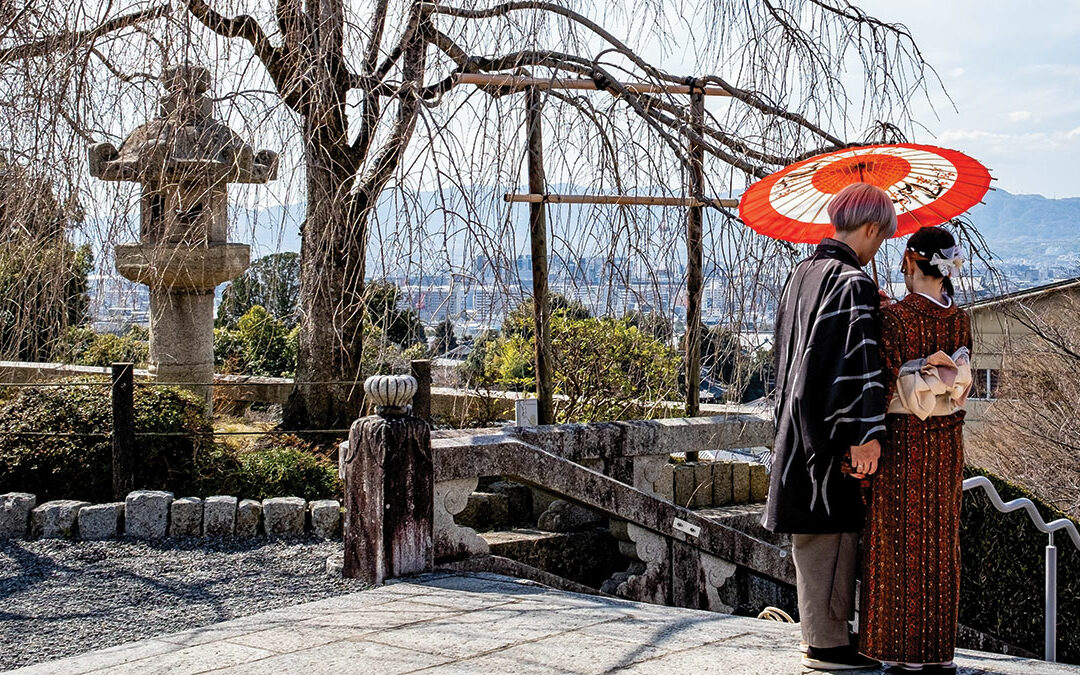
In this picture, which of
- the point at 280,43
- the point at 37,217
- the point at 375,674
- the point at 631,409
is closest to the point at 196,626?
the point at 375,674

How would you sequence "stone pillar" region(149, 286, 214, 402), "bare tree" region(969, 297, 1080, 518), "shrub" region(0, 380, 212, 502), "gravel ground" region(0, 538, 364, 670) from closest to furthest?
"gravel ground" region(0, 538, 364, 670), "shrub" region(0, 380, 212, 502), "stone pillar" region(149, 286, 214, 402), "bare tree" region(969, 297, 1080, 518)

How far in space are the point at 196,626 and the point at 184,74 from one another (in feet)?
8.16

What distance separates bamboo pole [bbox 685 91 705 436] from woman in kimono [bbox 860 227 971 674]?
4.68 ft

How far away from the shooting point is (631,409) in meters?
10.4

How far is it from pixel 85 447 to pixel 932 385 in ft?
20.8

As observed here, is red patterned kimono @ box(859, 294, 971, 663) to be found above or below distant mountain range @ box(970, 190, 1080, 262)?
below

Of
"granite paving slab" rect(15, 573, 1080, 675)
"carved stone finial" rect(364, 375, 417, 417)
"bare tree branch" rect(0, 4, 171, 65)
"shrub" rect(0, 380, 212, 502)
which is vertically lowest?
"granite paving slab" rect(15, 573, 1080, 675)

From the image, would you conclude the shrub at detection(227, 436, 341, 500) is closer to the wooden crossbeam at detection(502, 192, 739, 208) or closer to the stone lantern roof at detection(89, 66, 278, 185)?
the stone lantern roof at detection(89, 66, 278, 185)

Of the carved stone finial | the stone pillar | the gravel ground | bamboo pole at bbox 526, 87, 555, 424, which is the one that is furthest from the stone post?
the stone pillar

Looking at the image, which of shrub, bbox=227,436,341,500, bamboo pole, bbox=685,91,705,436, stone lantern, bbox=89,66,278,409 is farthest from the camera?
shrub, bbox=227,436,341,500

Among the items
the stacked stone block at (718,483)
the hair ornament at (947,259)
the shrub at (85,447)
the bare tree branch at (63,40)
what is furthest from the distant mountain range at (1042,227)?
the bare tree branch at (63,40)

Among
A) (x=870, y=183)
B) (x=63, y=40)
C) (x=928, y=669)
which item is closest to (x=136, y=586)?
(x=63, y=40)

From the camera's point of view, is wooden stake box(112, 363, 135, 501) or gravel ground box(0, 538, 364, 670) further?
wooden stake box(112, 363, 135, 501)

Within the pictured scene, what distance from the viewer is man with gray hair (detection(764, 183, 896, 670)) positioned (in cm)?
341
